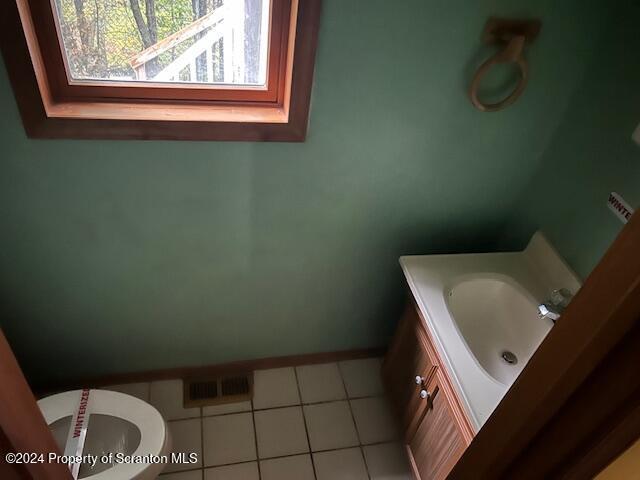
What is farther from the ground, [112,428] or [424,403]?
[424,403]

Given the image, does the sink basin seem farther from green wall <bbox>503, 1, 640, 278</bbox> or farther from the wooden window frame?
the wooden window frame

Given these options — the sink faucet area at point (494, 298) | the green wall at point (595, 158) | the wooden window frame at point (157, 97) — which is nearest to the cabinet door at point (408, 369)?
the sink faucet area at point (494, 298)

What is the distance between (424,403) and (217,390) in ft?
2.80

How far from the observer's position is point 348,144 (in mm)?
1410

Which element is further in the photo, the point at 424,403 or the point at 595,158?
the point at 424,403

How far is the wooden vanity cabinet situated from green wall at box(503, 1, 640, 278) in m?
0.54

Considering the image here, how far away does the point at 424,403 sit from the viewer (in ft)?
5.16

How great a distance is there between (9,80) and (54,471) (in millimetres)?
849

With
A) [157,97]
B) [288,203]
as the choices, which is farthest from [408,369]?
[157,97]

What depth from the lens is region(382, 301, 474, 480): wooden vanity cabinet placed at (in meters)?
1.40

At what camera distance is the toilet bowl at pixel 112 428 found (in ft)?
4.73

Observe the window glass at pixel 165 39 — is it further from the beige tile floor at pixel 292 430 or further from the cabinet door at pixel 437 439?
the beige tile floor at pixel 292 430

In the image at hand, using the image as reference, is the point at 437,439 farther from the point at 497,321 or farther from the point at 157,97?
the point at 157,97

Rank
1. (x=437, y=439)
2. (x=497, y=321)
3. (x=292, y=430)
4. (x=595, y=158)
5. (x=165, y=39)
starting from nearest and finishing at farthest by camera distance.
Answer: (x=165, y=39), (x=595, y=158), (x=437, y=439), (x=497, y=321), (x=292, y=430)
